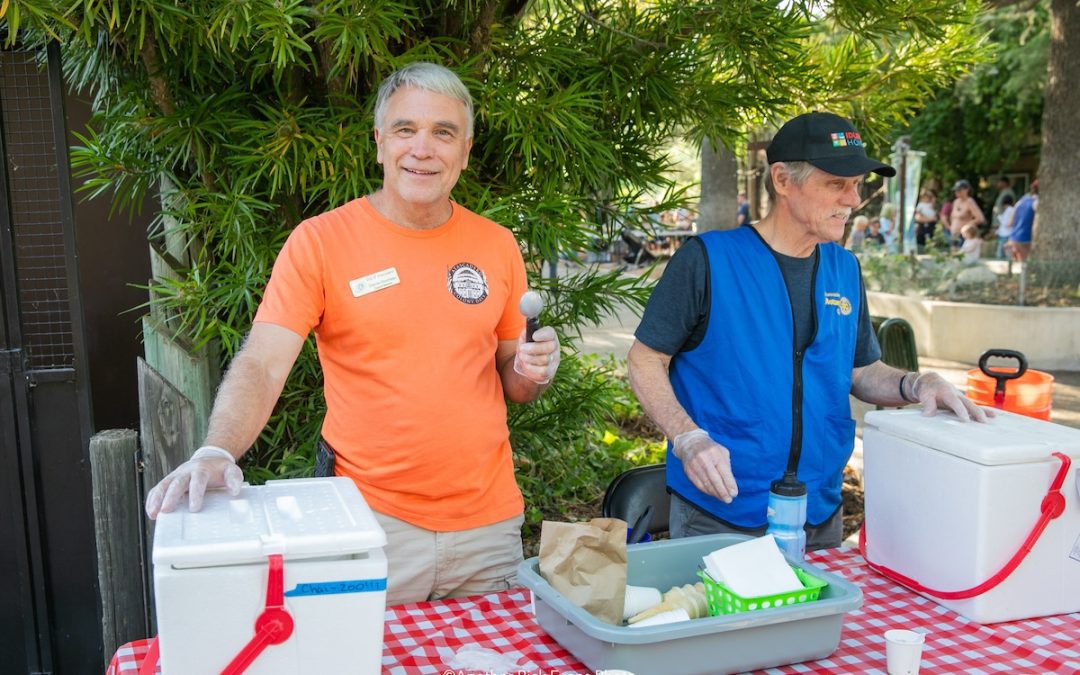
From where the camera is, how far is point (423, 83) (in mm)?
1983

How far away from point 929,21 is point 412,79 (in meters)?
2.15

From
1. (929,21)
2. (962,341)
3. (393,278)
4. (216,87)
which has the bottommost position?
(962,341)

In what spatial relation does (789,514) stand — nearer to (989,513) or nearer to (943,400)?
(989,513)

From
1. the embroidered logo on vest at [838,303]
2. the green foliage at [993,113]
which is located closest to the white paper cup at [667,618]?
the embroidered logo on vest at [838,303]

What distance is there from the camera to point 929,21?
10.8ft

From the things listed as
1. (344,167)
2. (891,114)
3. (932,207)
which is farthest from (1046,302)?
(932,207)

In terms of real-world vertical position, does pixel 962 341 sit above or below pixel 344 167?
below

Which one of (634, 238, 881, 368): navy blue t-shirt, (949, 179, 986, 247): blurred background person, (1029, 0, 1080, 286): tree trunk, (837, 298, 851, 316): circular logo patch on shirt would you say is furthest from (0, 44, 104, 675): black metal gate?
(949, 179, 986, 247): blurred background person

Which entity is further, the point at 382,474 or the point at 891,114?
the point at 891,114

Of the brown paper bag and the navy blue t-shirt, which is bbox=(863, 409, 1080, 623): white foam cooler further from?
the brown paper bag

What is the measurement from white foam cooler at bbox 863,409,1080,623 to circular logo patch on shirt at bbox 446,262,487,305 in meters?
0.92

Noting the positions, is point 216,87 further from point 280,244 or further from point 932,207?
point 932,207

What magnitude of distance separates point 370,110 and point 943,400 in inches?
67.7

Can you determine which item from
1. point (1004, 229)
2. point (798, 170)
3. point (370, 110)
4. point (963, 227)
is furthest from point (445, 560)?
point (1004, 229)
